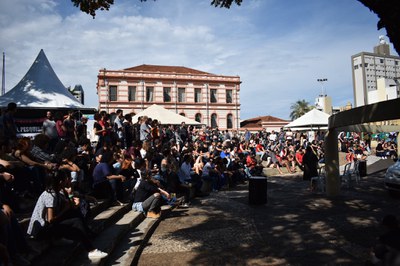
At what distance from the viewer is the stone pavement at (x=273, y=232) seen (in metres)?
5.19

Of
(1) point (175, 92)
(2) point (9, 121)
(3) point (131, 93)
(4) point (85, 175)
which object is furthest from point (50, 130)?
(1) point (175, 92)

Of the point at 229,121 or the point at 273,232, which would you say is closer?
the point at 273,232

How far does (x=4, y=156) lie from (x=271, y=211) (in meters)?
6.69

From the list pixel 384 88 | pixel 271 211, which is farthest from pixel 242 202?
pixel 384 88

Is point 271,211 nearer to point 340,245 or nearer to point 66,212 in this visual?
point 340,245

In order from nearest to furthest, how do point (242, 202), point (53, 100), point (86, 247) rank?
point (86, 247), point (242, 202), point (53, 100)

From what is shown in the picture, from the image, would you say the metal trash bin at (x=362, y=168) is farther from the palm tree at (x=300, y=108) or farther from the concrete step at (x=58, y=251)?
the palm tree at (x=300, y=108)

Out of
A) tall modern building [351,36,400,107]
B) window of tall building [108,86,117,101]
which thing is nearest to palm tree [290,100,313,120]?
tall modern building [351,36,400,107]

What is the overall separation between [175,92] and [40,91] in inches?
1337

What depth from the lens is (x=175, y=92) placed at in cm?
4594

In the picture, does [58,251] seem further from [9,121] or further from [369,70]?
[369,70]

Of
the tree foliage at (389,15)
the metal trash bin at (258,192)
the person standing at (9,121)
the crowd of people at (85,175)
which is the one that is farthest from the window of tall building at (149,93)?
the tree foliage at (389,15)

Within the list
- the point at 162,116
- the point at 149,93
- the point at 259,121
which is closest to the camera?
the point at 162,116

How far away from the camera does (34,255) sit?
4.09 meters
